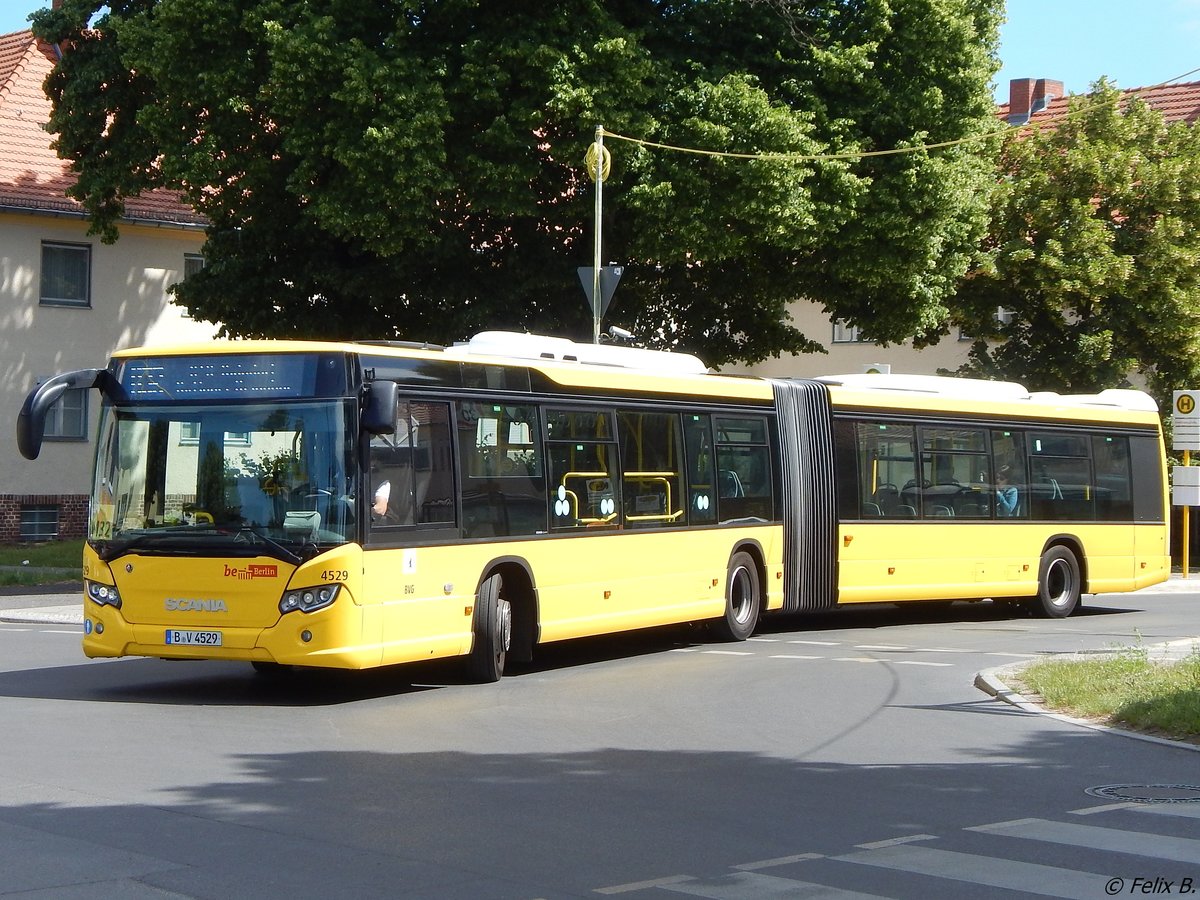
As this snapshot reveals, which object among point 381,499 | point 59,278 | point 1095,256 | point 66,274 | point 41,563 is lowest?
point 41,563

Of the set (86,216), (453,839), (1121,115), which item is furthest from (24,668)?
(1121,115)

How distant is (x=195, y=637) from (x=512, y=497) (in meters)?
3.31

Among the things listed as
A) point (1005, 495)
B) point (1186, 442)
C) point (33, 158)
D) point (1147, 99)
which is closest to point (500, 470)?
point (1005, 495)

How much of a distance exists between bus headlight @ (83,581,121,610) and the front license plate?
546mm

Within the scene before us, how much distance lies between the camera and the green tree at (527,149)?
25297 millimetres

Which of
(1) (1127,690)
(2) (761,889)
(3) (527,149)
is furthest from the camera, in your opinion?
(3) (527,149)

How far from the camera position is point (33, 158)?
130ft

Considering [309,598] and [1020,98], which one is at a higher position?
[1020,98]

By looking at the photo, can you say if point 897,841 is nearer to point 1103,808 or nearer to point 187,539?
point 1103,808

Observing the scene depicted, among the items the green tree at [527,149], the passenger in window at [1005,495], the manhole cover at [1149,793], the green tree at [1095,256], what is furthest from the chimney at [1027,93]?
the manhole cover at [1149,793]

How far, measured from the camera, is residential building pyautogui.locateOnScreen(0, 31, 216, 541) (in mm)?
38312

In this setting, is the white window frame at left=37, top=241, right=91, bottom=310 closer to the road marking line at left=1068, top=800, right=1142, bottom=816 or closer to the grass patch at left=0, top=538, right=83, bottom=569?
the grass patch at left=0, top=538, right=83, bottom=569

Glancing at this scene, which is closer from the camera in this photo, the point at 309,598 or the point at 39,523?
the point at 309,598

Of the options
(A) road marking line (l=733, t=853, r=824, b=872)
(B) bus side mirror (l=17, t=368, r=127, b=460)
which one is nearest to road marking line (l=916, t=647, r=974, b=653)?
(B) bus side mirror (l=17, t=368, r=127, b=460)
